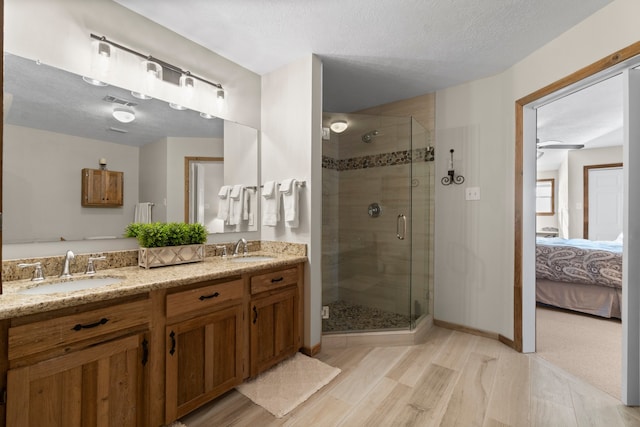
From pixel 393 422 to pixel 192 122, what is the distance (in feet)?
7.55

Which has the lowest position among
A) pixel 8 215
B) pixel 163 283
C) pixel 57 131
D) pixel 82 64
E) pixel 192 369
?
pixel 192 369

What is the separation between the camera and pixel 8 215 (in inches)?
56.5

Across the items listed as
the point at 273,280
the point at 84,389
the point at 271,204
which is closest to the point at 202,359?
the point at 84,389

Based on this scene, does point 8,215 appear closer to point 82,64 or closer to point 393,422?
point 82,64

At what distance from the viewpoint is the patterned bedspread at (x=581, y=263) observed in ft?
10.2

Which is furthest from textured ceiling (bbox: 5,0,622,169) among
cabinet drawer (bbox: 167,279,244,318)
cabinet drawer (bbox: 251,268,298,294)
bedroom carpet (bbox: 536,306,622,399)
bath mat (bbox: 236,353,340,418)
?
bedroom carpet (bbox: 536,306,622,399)

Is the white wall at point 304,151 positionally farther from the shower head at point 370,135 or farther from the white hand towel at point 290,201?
the shower head at point 370,135

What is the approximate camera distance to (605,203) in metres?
5.33

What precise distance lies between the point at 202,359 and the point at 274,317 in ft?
1.85

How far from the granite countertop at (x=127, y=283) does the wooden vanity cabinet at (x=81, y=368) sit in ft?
0.22


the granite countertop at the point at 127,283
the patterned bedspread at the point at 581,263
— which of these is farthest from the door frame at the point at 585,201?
the granite countertop at the point at 127,283

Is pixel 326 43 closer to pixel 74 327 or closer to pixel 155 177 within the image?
pixel 155 177

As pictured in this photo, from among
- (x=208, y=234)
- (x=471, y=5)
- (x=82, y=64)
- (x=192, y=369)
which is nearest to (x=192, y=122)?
(x=82, y=64)

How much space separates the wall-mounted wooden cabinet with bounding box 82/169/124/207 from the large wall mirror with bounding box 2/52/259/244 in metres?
0.03
